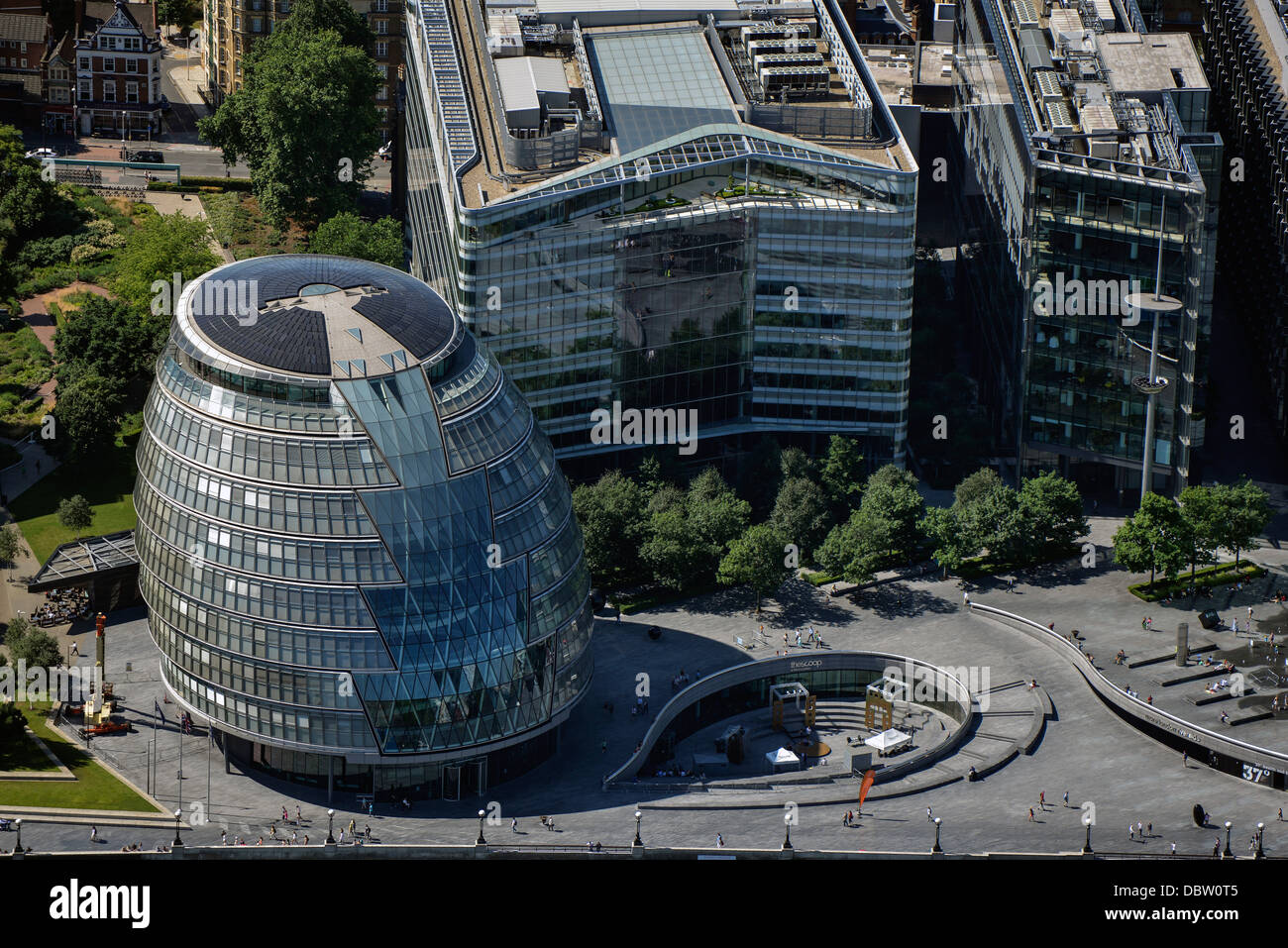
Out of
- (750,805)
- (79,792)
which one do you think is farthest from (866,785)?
(79,792)

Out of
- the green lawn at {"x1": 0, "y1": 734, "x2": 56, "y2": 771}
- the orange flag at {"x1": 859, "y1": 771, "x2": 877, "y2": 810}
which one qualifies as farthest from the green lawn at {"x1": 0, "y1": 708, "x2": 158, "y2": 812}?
the orange flag at {"x1": 859, "y1": 771, "x2": 877, "y2": 810}

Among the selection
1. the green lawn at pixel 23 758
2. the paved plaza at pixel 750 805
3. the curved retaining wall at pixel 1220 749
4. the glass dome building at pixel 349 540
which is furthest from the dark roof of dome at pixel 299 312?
the curved retaining wall at pixel 1220 749

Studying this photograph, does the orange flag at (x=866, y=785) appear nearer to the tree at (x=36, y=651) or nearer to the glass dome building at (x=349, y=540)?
the glass dome building at (x=349, y=540)

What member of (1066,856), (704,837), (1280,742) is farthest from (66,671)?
(1280,742)

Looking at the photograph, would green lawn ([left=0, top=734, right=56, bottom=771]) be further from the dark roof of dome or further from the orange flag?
the orange flag

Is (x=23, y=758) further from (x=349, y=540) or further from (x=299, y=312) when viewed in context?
(x=299, y=312)
